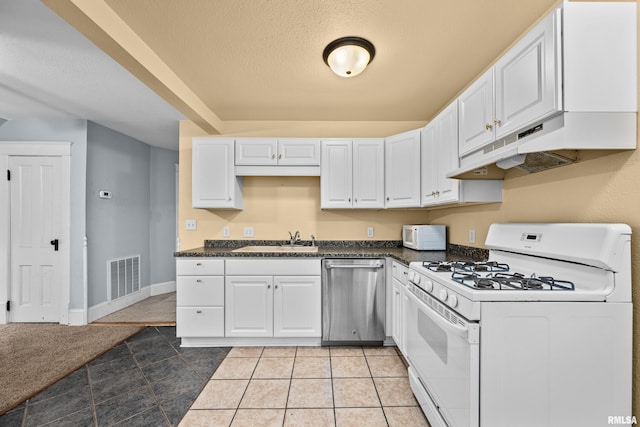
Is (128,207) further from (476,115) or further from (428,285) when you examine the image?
(476,115)

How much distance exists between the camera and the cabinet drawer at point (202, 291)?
2723mm

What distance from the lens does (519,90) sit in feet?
4.66

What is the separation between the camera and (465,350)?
1175mm

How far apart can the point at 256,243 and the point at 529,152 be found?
2.76 m

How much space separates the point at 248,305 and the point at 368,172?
184 centimetres

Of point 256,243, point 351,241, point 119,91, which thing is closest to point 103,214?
point 119,91

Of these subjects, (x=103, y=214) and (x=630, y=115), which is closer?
(x=630, y=115)

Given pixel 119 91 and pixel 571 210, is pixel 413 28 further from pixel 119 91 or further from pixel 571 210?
pixel 119 91

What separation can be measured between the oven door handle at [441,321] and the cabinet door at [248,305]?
1.47m

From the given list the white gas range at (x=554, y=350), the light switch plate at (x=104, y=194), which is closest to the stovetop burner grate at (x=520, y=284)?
the white gas range at (x=554, y=350)

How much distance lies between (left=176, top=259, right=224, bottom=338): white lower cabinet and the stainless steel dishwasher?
1013mm

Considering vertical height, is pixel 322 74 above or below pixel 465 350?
above

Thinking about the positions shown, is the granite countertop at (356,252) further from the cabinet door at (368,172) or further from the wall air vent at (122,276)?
the wall air vent at (122,276)

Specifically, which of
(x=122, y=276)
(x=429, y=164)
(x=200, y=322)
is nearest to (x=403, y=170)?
(x=429, y=164)
